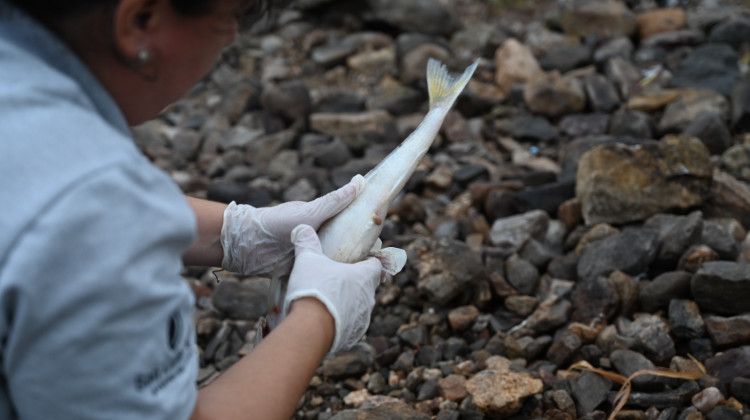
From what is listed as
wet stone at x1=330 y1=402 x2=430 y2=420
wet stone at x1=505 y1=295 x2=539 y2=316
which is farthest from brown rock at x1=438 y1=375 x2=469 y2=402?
wet stone at x1=505 y1=295 x2=539 y2=316

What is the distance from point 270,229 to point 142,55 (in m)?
0.92

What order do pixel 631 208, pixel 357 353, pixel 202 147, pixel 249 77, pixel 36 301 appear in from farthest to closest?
pixel 249 77 < pixel 202 147 < pixel 631 208 < pixel 357 353 < pixel 36 301

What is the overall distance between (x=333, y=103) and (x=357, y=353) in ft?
8.70

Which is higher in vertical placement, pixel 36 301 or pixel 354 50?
pixel 36 301

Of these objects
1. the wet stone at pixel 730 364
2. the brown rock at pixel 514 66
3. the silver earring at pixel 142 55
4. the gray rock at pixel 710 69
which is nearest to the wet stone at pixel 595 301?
the wet stone at pixel 730 364

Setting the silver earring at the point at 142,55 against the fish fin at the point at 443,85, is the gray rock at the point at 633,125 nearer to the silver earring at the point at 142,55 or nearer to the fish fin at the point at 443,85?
the fish fin at the point at 443,85

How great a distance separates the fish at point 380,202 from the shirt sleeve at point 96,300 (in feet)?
2.72

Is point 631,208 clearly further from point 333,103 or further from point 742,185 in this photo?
point 333,103

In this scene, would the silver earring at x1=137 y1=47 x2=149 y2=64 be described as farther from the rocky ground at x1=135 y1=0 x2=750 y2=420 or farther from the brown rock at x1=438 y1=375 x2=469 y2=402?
the brown rock at x1=438 y1=375 x2=469 y2=402

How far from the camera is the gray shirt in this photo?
1011 mm

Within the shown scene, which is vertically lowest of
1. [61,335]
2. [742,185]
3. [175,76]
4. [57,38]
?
[742,185]

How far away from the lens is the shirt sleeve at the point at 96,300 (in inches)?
39.7

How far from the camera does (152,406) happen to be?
112 cm

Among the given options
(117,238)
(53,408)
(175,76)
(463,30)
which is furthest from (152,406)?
(463,30)
